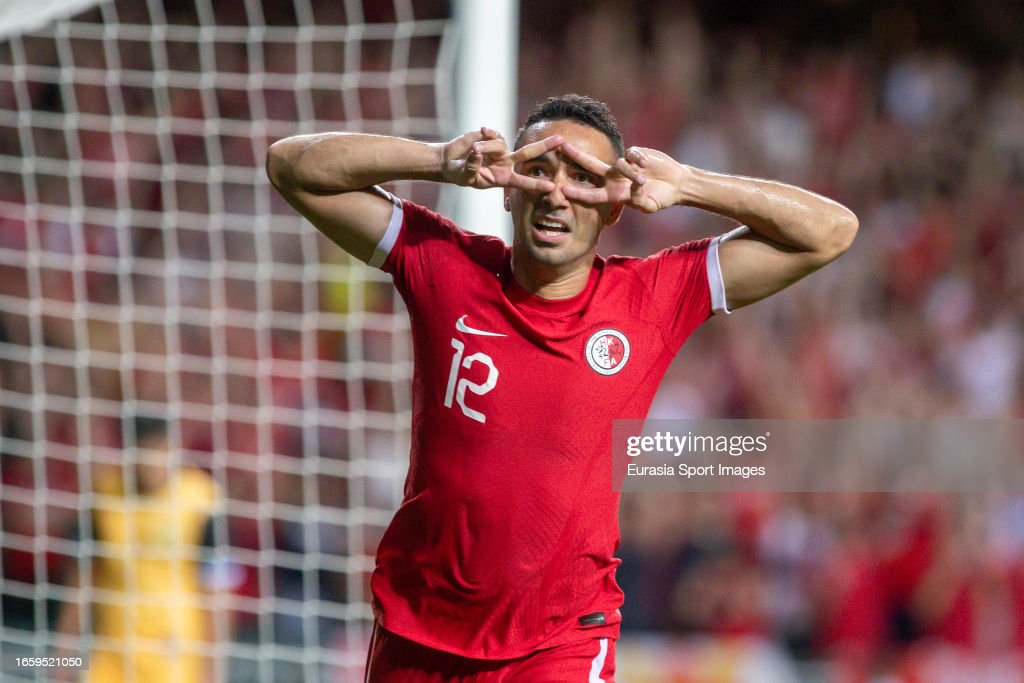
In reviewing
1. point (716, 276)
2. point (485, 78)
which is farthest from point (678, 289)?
point (485, 78)

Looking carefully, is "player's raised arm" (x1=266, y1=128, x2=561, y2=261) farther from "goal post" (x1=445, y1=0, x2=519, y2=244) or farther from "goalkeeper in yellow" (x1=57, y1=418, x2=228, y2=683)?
"goalkeeper in yellow" (x1=57, y1=418, x2=228, y2=683)

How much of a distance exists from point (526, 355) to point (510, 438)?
0.19 metres

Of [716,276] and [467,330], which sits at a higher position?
[716,276]

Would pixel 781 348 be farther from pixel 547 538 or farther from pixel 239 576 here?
pixel 547 538

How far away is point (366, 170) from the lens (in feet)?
8.30

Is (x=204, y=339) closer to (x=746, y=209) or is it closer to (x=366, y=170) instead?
(x=366, y=170)

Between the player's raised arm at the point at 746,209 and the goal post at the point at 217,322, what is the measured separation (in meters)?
1.09

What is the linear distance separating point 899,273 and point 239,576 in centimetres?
433

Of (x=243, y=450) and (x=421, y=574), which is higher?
(x=243, y=450)

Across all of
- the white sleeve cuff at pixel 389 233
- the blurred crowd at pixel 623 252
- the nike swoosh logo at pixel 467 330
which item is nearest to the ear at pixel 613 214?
the nike swoosh logo at pixel 467 330

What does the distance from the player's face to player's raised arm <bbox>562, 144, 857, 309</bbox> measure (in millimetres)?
43

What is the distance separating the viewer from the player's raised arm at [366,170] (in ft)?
7.95

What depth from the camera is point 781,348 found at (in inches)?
268

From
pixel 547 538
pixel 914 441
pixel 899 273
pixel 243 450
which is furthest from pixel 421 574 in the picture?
pixel 899 273
